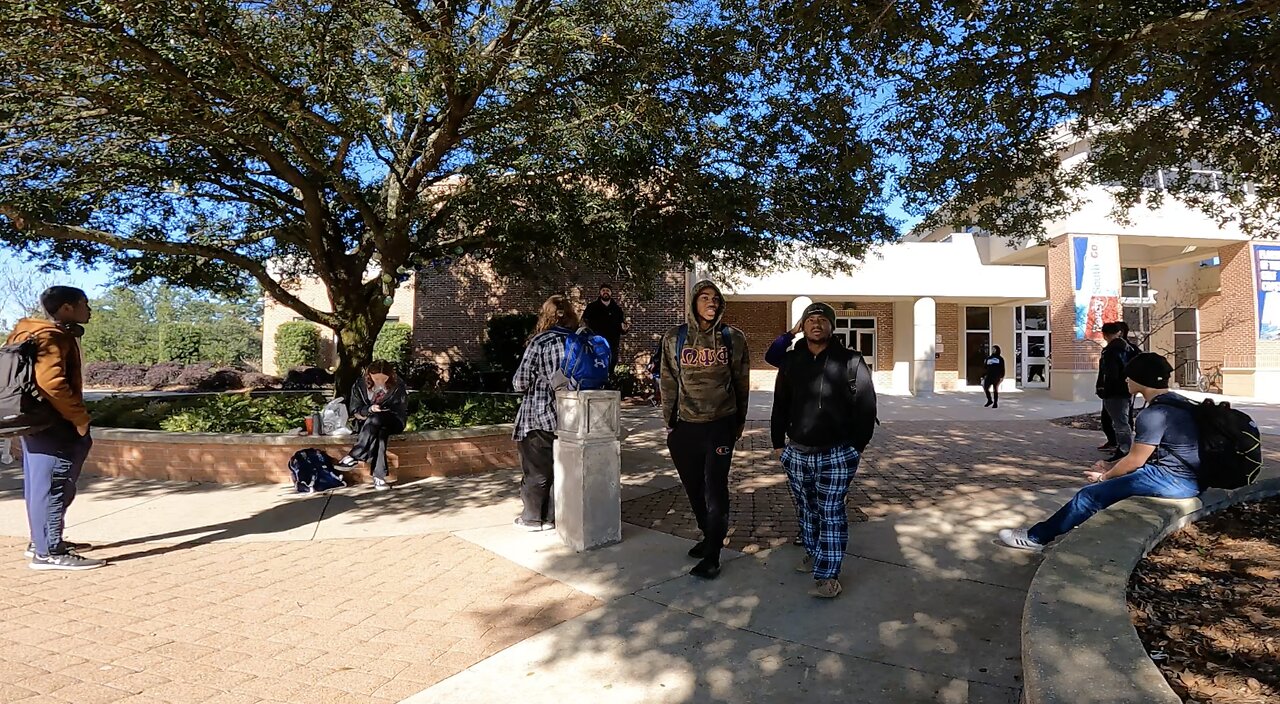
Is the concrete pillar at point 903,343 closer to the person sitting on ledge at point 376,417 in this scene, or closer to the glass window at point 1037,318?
the glass window at point 1037,318

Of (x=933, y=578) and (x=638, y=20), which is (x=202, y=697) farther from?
(x=638, y=20)

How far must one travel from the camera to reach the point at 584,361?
5.00 meters

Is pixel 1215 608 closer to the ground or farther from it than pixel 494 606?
farther from it

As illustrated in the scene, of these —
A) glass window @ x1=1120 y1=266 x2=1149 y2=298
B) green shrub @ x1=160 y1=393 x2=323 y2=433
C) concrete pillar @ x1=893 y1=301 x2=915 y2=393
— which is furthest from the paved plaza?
glass window @ x1=1120 y1=266 x2=1149 y2=298

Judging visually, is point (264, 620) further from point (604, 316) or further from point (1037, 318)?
point (1037, 318)

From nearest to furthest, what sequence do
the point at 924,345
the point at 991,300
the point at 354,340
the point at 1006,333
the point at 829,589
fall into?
the point at 829,589, the point at 354,340, the point at 924,345, the point at 991,300, the point at 1006,333

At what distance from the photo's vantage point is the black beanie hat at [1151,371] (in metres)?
4.20

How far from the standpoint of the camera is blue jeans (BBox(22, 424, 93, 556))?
4367 mm

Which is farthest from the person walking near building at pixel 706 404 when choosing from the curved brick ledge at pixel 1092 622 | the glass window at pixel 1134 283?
the glass window at pixel 1134 283

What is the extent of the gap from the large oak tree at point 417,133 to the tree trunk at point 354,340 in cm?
4

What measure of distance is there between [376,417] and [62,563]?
2.61 metres

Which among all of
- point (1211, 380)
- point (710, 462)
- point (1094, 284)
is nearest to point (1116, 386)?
point (710, 462)

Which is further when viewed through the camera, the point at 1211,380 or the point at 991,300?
the point at 991,300

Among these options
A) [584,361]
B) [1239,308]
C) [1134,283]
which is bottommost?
[584,361]
